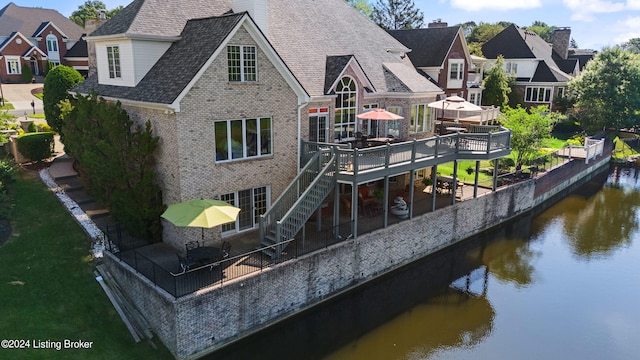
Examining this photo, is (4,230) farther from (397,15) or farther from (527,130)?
(397,15)

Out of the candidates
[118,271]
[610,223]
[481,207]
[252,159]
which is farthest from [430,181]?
[118,271]

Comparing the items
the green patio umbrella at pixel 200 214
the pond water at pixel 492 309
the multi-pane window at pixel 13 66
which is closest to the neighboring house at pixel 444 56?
the pond water at pixel 492 309

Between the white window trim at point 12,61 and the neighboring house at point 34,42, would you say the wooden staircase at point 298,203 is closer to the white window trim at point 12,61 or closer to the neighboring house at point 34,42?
the neighboring house at point 34,42

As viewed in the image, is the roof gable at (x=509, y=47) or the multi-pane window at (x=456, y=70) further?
the roof gable at (x=509, y=47)

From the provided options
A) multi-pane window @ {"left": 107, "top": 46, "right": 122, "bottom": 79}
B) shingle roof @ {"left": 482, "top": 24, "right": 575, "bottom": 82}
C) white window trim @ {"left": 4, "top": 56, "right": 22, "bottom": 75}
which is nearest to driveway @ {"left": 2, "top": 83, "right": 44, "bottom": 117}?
white window trim @ {"left": 4, "top": 56, "right": 22, "bottom": 75}

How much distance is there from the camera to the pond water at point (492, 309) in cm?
1659

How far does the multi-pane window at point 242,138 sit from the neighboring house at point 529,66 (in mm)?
49275

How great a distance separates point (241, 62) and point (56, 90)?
48.1ft

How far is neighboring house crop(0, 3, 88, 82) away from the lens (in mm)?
57188

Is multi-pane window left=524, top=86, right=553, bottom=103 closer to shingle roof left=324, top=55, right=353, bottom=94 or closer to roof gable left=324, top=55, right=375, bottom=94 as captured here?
roof gable left=324, top=55, right=375, bottom=94

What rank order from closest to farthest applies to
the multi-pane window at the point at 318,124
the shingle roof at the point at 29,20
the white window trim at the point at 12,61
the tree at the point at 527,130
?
the multi-pane window at the point at 318,124 → the tree at the point at 527,130 → the white window trim at the point at 12,61 → the shingle roof at the point at 29,20

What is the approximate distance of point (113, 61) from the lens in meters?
20.7

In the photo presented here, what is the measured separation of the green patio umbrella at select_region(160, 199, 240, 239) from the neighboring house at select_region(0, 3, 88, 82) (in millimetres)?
51958

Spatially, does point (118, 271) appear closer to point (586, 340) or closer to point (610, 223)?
point (586, 340)
